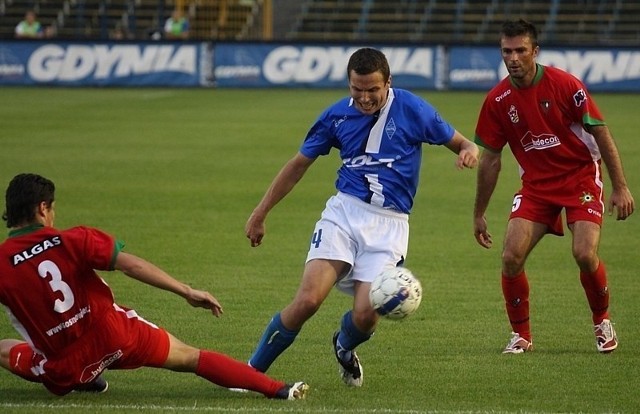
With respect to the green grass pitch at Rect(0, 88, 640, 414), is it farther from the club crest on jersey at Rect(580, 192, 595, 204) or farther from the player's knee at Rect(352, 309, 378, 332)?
the club crest on jersey at Rect(580, 192, 595, 204)

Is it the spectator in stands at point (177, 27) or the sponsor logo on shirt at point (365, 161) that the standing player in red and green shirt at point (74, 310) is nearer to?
the sponsor logo on shirt at point (365, 161)

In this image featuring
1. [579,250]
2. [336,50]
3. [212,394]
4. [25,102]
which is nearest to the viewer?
[212,394]

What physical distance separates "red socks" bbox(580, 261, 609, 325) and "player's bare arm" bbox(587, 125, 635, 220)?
520 millimetres

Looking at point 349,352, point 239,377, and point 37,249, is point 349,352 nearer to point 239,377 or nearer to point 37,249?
point 239,377

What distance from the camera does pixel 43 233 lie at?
258 inches

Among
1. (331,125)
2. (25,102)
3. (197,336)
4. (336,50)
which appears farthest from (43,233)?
(336,50)

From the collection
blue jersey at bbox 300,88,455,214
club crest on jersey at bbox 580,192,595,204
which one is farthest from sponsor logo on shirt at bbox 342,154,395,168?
club crest on jersey at bbox 580,192,595,204

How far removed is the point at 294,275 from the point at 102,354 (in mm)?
4785

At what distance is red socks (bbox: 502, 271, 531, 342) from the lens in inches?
337

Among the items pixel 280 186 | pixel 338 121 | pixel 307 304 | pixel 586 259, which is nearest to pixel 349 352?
pixel 307 304

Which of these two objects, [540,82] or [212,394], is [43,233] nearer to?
[212,394]

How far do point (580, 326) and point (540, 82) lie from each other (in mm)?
2046

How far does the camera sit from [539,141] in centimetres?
844

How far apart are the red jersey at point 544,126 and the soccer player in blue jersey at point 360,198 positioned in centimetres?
105
